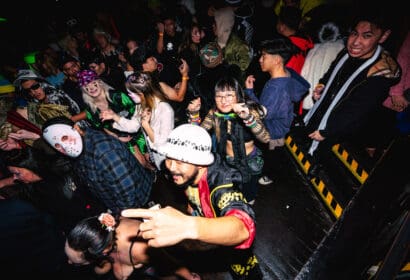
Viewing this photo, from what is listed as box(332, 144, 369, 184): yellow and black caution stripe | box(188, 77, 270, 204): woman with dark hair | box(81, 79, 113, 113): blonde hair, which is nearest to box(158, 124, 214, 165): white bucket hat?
box(188, 77, 270, 204): woman with dark hair

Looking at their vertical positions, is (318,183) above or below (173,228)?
below

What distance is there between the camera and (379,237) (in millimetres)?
822

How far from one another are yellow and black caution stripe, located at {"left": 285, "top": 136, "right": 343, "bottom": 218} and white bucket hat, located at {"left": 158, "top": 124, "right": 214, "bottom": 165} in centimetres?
268

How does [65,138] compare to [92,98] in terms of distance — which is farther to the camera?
[92,98]

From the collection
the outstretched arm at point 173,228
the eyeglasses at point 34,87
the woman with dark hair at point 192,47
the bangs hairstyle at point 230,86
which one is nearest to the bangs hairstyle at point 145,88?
the bangs hairstyle at point 230,86

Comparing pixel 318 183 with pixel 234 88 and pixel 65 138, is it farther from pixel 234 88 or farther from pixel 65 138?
pixel 65 138

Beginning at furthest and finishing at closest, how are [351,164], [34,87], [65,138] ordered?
1. [34,87]
2. [351,164]
3. [65,138]

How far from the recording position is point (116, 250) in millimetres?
2311

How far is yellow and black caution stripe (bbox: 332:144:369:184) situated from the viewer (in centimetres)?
335

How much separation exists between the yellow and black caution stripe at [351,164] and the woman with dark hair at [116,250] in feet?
9.97

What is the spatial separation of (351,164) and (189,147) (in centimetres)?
318

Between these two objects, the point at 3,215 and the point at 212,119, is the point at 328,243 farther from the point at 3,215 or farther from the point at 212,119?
the point at 3,215

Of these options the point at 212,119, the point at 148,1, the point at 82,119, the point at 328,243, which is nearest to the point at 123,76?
the point at 82,119

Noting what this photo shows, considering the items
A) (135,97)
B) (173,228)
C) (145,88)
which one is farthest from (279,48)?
(173,228)
